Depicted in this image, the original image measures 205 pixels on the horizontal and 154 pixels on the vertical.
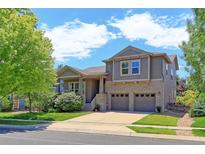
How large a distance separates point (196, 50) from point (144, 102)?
13.3 metres

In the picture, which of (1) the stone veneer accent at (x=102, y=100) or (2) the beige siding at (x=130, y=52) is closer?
(2) the beige siding at (x=130, y=52)

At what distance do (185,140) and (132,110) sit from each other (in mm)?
15881

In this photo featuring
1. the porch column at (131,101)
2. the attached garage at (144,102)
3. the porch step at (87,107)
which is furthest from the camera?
the porch step at (87,107)

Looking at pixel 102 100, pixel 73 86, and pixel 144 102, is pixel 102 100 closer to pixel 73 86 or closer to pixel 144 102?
pixel 144 102

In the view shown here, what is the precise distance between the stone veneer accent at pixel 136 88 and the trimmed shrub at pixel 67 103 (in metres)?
3.59

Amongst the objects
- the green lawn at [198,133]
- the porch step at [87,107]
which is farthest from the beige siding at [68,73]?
the green lawn at [198,133]

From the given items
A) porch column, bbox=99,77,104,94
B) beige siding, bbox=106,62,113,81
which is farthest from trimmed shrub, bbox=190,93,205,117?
porch column, bbox=99,77,104,94

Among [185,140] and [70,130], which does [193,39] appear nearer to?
[185,140]

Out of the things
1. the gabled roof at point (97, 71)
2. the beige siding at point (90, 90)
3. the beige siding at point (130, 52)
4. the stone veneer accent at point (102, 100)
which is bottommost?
the stone veneer accent at point (102, 100)

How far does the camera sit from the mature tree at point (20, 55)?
62.0ft

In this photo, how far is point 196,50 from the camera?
54.0 ft

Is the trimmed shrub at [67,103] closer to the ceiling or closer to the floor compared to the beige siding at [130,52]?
closer to the floor

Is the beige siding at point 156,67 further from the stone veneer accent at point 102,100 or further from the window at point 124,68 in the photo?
the stone veneer accent at point 102,100

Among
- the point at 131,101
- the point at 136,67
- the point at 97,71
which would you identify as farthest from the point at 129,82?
the point at 97,71
